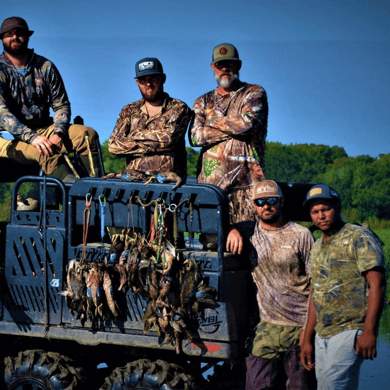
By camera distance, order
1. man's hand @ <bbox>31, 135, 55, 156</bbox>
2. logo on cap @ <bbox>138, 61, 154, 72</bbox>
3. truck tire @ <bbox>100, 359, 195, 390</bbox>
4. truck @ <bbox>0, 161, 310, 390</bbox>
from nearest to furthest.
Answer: truck @ <bbox>0, 161, 310, 390</bbox>
truck tire @ <bbox>100, 359, 195, 390</bbox>
logo on cap @ <bbox>138, 61, 154, 72</bbox>
man's hand @ <bbox>31, 135, 55, 156</bbox>

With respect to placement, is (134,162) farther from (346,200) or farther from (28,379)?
(346,200)

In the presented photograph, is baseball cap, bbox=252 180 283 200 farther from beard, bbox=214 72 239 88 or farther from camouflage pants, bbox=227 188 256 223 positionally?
beard, bbox=214 72 239 88

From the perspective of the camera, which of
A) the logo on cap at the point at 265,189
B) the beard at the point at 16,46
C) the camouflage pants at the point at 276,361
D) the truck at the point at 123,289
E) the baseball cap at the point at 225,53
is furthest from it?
the beard at the point at 16,46

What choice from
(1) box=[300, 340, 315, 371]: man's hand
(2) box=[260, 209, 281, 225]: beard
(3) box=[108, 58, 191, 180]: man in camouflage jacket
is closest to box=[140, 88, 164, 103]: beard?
(3) box=[108, 58, 191, 180]: man in camouflage jacket

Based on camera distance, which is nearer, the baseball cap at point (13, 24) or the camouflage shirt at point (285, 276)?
the camouflage shirt at point (285, 276)

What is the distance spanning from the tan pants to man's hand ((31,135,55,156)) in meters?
0.38

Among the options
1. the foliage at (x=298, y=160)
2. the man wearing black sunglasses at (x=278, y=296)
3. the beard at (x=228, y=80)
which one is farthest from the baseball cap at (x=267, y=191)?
the foliage at (x=298, y=160)

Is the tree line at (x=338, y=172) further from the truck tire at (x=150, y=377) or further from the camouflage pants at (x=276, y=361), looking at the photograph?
the camouflage pants at (x=276, y=361)

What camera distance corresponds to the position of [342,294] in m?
5.30

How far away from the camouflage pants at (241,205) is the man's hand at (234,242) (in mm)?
556

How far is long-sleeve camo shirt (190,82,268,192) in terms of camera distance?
6684 millimetres

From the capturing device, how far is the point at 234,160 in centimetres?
674

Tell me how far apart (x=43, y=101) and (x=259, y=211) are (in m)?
2.73

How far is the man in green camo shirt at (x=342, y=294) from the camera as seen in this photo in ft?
16.8
